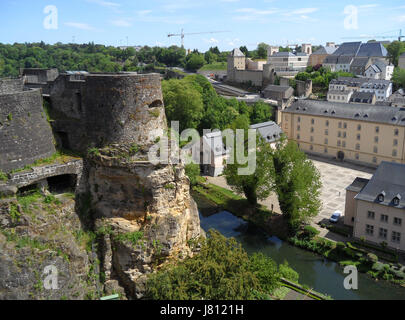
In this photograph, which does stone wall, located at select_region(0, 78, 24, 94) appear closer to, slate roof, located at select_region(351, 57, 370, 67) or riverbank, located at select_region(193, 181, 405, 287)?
riverbank, located at select_region(193, 181, 405, 287)

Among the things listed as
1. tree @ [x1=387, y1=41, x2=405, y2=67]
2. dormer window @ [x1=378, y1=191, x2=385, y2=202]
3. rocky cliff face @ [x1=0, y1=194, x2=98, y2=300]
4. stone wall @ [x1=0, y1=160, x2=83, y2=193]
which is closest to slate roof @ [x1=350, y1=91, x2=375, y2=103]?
dormer window @ [x1=378, y1=191, x2=385, y2=202]

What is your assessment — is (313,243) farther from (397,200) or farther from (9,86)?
(9,86)

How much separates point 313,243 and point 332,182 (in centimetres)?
1350

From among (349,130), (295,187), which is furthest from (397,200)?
(349,130)

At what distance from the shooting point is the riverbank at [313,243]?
22.8 meters

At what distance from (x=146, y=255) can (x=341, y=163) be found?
34843 millimetres

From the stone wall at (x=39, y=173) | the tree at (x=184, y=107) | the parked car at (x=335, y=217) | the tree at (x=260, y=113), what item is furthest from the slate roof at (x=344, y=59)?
the stone wall at (x=39, y=173)

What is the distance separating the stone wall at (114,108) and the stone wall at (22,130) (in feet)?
5.10

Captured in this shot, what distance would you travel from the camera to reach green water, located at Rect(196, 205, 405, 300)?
2158cm

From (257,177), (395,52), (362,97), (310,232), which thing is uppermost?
(395,52)

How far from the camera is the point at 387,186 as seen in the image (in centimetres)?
2542

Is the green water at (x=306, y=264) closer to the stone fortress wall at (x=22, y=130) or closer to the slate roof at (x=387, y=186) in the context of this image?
the slate roof at (x=387, y=186)
